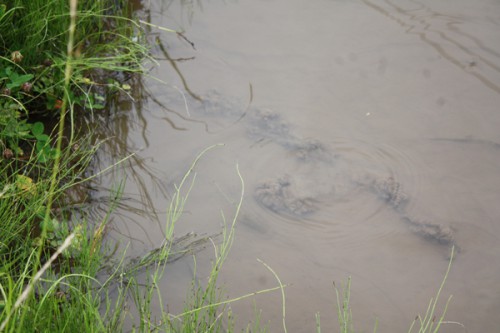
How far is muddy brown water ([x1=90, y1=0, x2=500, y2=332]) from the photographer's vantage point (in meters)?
2.44

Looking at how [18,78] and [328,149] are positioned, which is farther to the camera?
[328,149]

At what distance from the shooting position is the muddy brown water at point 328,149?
244cm

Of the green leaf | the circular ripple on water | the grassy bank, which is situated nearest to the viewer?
the grassy bank

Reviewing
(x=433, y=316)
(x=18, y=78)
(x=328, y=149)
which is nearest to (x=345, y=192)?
(x=328, y=149)

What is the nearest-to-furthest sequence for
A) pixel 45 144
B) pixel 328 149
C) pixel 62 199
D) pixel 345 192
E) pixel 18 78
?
pixel 45 144
pixel 18 78
pixel 62 199
pixel 345 192
pixel 328 149

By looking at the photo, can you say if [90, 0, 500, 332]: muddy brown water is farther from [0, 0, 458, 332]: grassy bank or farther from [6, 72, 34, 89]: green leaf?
[6, 72, 34, 89]: green leaf

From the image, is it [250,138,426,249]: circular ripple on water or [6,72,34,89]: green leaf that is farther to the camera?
[250,138,426,249]: circular ripple on water

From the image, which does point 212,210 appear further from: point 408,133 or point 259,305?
point 408,133

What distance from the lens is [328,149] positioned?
9.54 ft

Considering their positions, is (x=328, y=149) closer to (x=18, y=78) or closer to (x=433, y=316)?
(x=433, y=316)

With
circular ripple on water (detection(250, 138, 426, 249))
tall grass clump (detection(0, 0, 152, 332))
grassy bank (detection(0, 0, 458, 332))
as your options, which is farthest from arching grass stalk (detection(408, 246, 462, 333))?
tall grass clump (detection(0, 0, 152, 332))

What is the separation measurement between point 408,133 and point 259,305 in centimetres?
127

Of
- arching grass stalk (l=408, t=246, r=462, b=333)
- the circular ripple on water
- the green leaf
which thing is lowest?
arching grass stalk (l=408, t=246, r=462, b=333)

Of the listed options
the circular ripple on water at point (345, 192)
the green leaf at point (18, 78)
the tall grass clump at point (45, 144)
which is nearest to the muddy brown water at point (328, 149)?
the circular ripple on water at point (345, 192)
